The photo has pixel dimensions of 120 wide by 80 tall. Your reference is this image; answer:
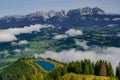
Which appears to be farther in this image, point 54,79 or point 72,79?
point 54,79

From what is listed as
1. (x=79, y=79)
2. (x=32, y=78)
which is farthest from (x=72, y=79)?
(x=32, y=78)

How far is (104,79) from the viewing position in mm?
181375

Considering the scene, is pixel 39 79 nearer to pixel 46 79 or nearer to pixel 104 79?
pixel 46 79

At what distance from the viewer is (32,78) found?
18112 cm

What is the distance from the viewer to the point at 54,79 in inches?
7643

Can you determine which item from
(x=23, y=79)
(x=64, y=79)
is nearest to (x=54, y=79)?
(x=64, y=79)

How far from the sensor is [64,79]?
18788cm

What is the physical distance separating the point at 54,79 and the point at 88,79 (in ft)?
73.0

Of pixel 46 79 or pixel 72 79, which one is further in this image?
pixel 46 79

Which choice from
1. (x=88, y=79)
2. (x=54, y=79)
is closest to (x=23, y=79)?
(x=54, y=79)

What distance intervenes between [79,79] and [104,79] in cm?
1382

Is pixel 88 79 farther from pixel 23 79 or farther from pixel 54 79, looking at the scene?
pixel 23 79

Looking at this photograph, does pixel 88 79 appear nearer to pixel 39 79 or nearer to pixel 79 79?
pixel 79 79

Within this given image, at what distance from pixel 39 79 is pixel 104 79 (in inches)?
1421
